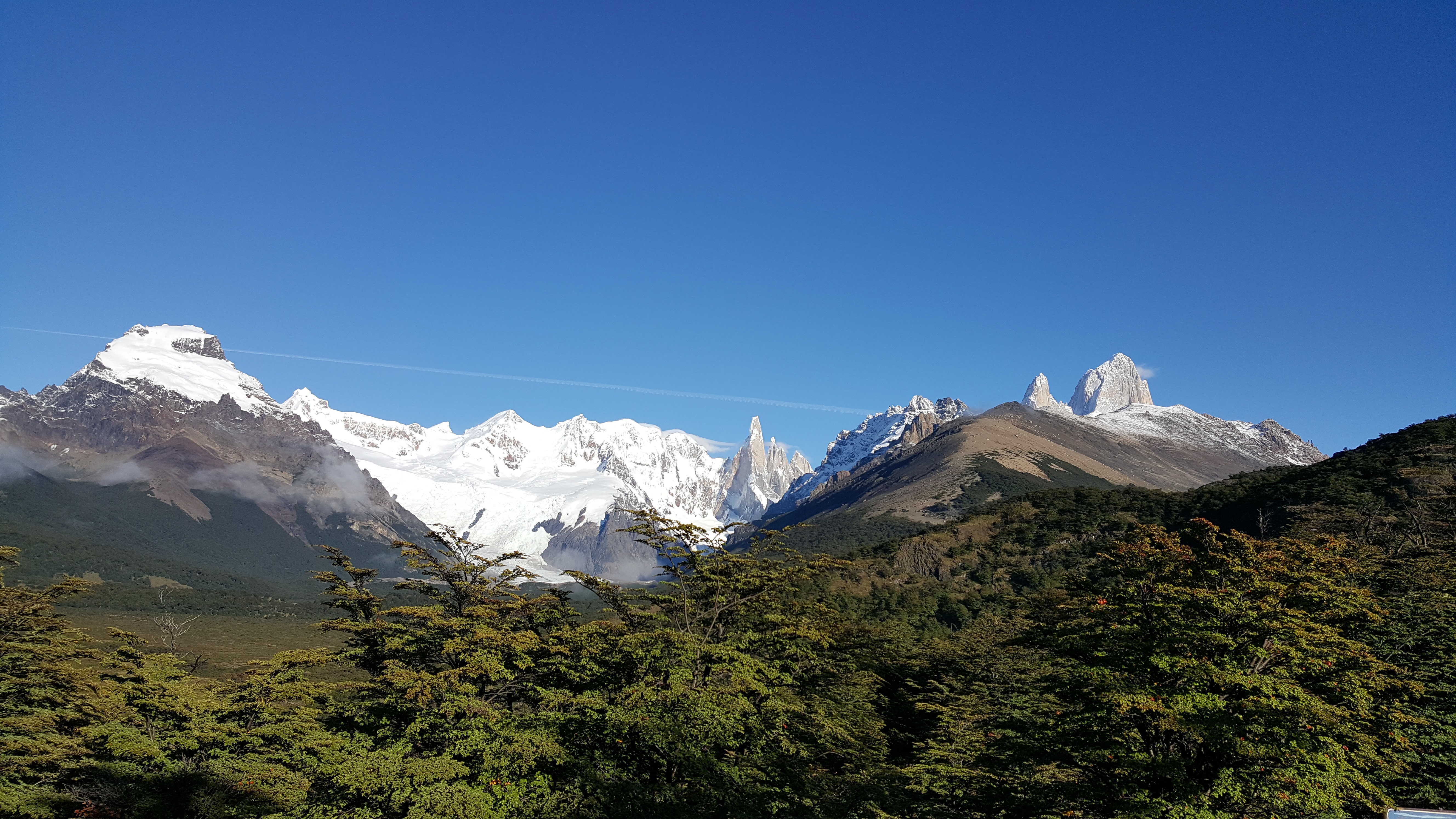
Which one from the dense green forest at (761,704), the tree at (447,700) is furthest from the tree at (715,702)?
the tree at (447,700)

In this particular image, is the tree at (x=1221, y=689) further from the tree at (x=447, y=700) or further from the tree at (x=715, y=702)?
the tree at (x=447, y=700)

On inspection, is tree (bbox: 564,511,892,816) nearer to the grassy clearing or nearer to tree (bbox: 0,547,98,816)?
tree (bbox: 0,547,98,816)

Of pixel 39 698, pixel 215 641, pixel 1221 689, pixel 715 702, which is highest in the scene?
pixel 1221 689

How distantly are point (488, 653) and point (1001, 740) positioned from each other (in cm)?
2102

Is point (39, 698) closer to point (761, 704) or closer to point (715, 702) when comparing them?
point (715, 702)

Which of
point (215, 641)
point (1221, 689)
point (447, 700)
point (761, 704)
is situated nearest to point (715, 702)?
point (761, 704)

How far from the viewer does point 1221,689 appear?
2011 centimetres

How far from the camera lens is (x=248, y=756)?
34.3 metres

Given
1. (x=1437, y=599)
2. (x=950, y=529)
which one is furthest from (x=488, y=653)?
(x=950, y=529)

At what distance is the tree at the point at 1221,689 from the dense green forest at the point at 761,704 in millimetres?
102

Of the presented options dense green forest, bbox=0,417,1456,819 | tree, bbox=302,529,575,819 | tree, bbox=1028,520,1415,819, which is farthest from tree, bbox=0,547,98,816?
tree, bbox=1028,520,1415,819

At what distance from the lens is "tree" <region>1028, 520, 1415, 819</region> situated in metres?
18.3

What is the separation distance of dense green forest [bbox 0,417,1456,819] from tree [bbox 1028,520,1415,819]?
102 millimetres

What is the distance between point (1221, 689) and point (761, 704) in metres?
19.8
